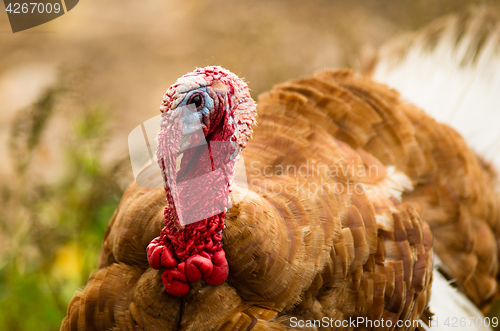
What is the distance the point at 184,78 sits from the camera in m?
1.26

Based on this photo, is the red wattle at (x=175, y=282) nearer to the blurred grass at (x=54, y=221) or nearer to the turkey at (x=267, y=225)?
the turkey at (x=267, y=225)

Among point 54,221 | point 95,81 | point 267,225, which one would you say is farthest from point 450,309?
point 95,81

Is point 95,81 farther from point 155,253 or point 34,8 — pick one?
point 155,253

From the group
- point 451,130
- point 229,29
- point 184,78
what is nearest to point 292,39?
point 229,29

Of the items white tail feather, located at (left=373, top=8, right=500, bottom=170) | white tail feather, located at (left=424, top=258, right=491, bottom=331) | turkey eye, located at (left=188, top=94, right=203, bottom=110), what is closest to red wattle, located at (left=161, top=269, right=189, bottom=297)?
turkey eye, located at (left=188, top=94, right=203, bottom=110)

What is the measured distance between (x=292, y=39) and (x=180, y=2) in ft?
4.21

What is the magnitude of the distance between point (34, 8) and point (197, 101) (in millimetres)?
1397

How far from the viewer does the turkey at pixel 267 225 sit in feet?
4.45

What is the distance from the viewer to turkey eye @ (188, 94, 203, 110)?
1.26 metres

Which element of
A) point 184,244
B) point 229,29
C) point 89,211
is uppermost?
point 229,29

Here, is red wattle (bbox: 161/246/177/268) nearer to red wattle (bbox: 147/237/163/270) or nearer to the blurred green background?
red wattle (bbox: 147/237/163/270)

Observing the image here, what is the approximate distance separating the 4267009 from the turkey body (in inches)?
41.3

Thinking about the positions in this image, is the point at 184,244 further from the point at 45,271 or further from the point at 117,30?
the point at 117,30

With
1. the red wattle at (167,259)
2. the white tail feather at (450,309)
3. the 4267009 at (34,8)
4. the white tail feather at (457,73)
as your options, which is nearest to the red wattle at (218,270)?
the red wattle at (167,259)
